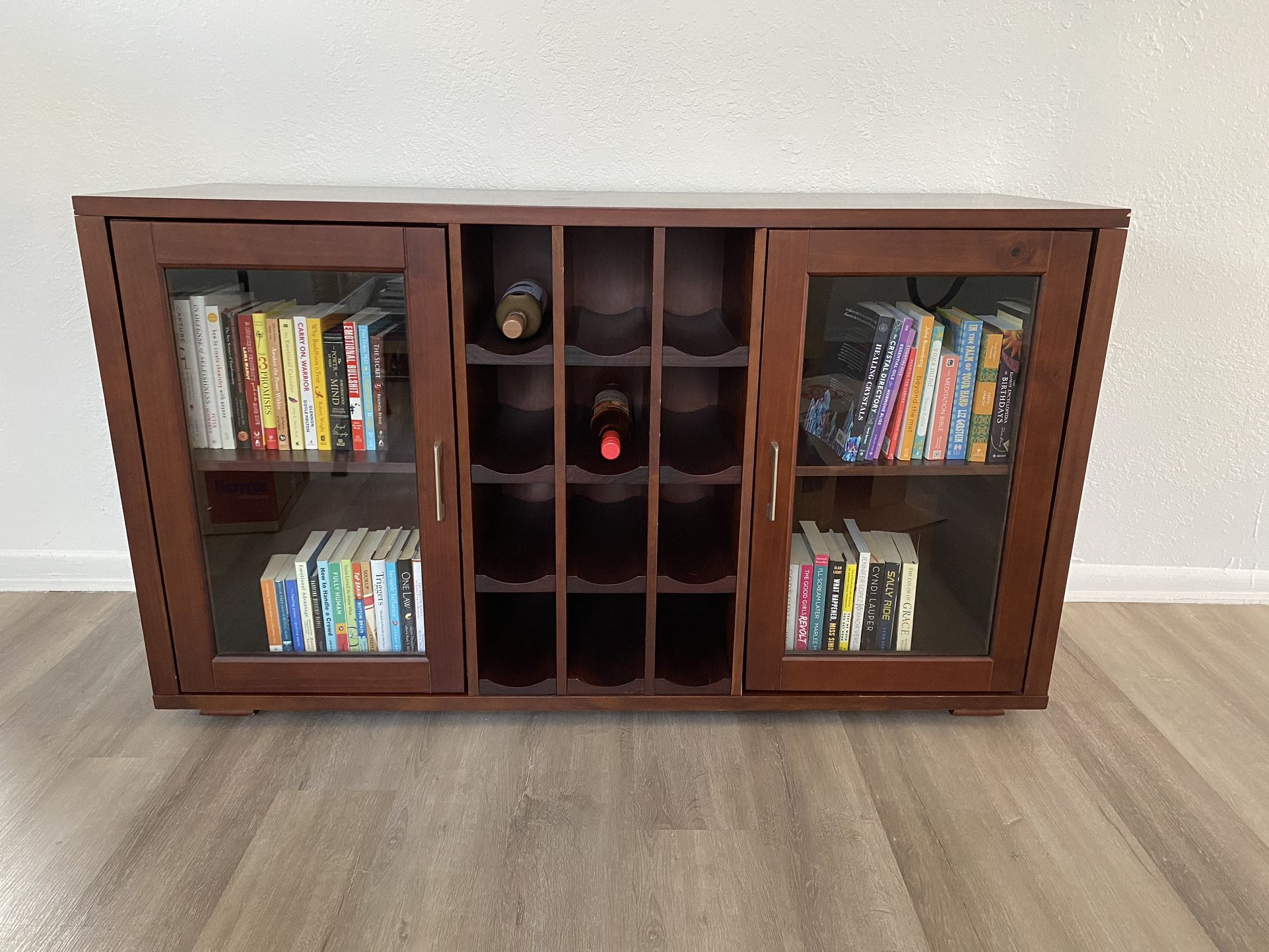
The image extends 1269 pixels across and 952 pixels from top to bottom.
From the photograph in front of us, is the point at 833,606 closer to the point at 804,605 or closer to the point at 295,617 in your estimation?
the point at 804,605

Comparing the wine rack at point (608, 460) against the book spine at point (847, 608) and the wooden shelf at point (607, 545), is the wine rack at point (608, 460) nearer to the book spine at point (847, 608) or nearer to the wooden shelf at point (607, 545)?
the wooden shelf at point (607, 545)

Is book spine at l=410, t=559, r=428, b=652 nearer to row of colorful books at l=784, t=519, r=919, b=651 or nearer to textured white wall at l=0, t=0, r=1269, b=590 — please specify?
row of colorful books at l=784, t=519, r=919, b=651

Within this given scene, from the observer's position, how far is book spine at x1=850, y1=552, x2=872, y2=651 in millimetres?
1514

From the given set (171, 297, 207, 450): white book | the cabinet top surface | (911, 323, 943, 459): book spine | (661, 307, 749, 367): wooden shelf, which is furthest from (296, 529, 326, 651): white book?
(911, 323, 943, 459): book spine

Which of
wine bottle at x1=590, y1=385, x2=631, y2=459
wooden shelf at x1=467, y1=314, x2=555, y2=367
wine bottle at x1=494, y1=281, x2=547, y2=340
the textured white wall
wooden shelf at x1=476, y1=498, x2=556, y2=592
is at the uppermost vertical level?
the textured white wall

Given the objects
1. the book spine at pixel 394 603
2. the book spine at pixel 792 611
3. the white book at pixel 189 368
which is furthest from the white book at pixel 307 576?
the book spine at pixel 792 611

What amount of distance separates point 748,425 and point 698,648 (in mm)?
458

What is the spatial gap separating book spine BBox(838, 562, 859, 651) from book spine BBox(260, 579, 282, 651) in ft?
3.20

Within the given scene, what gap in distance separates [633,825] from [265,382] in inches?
35.3

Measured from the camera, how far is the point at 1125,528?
1972mm

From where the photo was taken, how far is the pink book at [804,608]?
1.51 meters

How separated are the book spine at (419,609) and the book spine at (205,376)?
37 cm

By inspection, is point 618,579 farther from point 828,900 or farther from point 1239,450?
point 1239,450

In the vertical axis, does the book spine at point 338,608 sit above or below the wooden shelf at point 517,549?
below
